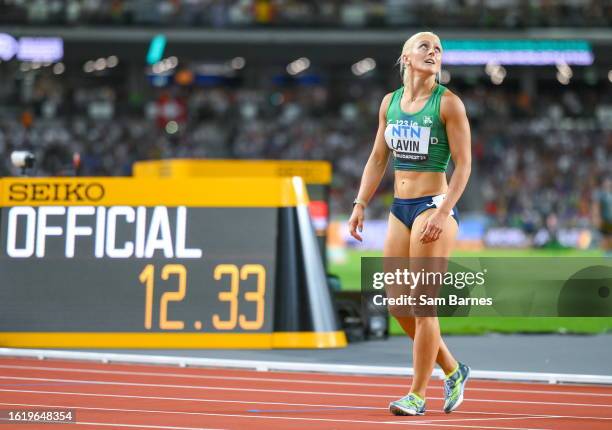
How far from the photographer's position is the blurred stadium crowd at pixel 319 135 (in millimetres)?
39625

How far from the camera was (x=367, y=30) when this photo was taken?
4562 cm

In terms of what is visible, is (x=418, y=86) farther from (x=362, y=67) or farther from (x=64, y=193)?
(x=362, y=67)

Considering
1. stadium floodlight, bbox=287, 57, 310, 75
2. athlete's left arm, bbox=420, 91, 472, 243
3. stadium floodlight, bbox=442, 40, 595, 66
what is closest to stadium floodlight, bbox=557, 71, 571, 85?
stadium floodlight, bbox=442, 40, 595, 66

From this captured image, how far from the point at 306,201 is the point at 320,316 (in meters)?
1.04

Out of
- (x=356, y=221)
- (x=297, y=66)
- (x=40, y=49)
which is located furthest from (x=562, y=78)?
(x=356, y=221)

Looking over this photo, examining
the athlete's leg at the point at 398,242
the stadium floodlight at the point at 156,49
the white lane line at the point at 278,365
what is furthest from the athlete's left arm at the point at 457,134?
the stadium floodlight at the point at 156,49

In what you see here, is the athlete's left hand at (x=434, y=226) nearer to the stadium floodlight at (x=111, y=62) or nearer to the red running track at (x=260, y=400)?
the red running track at (x=260, y=400)

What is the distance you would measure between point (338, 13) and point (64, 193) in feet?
117

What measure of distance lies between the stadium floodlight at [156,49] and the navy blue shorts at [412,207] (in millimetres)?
37697

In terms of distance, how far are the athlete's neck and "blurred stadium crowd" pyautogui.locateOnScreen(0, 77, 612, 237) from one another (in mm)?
29634

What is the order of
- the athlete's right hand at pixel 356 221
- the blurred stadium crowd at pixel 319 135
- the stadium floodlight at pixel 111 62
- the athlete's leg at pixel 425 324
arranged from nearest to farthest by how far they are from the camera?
the athlete's leg at pixel 425 324 → the athlete's right hand at pixel 356 221 → the blurred stadium crowd at pixel 319 135 → the stadium floodlight at pixel 111 62

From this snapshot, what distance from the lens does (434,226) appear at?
6824 millimetres

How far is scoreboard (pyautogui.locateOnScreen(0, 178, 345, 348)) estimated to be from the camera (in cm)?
1100

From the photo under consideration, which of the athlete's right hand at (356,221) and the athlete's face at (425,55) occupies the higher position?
the athlete's face at (425,55)
